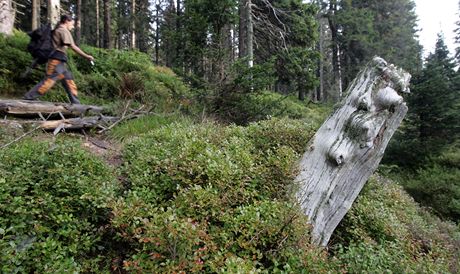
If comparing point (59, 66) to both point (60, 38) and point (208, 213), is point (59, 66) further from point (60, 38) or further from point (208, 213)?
point (208, 213)

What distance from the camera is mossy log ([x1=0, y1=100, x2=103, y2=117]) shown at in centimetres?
511

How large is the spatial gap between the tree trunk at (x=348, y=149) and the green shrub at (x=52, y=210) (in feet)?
7.45

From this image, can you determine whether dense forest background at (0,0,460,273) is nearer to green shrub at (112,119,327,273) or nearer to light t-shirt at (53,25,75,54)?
green shrub at (112,119,327,273)

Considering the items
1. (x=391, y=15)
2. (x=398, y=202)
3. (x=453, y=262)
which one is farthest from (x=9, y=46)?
(x=391, y=15)

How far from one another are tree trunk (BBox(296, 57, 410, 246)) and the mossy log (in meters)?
4.23

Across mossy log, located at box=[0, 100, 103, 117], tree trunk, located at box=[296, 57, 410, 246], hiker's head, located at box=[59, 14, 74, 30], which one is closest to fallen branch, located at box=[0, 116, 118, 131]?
mossy log, located at box=[0, 100, 103, 117]

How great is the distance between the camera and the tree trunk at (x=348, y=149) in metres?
3.92

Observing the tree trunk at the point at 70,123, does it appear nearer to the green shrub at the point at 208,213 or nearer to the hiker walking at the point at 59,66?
the hiker walking at the point at 59,66

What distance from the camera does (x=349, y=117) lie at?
14.6 feet

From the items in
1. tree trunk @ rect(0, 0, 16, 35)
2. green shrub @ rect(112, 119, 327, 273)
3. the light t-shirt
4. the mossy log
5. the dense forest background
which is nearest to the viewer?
green shrub @ rect(112, 119, 327, 273)

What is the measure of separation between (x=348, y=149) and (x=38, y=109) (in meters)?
4.97

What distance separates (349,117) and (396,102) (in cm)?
63

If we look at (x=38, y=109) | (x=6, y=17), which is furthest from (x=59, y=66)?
(x=6, y=17)

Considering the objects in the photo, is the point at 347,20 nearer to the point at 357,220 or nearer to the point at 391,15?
the point at 391,15
